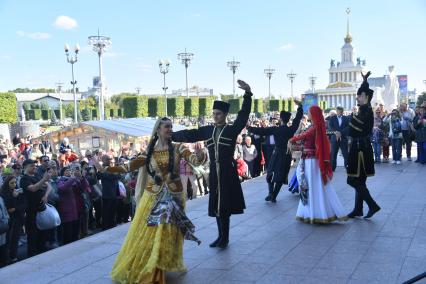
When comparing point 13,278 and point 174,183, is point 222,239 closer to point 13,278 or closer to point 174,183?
point 174,183

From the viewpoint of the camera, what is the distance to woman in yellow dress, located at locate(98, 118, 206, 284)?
5164mm

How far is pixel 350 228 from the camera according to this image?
24.3 feet

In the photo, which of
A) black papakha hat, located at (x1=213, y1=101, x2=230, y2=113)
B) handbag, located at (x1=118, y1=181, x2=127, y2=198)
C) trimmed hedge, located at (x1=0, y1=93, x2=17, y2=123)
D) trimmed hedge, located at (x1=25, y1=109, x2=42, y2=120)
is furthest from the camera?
trimmed hedge, located at (x1=25, y1=109, x2=42, y2=120)

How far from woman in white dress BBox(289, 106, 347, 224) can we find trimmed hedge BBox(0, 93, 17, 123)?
32975mm

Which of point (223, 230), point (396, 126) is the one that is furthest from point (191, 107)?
point (223, 230)

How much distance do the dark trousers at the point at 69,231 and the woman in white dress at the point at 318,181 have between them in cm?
409

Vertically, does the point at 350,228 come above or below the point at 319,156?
below

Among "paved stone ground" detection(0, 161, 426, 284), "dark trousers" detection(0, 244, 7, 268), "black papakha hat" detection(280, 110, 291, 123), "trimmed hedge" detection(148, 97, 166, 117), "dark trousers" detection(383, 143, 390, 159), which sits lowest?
"dark trousers" detection(0, 244, 7, 268)

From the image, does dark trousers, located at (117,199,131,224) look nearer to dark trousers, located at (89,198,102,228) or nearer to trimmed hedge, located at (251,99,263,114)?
dark trousers, located at (89,198,102,228)

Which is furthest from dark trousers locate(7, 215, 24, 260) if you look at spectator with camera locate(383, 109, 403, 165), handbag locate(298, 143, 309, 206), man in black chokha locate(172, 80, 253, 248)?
spectator with camera locate(383, 109, 403, 165)

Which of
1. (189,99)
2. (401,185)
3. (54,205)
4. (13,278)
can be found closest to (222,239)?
(13,278)

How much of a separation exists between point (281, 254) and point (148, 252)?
6.06 ft

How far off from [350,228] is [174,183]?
10.3 feet

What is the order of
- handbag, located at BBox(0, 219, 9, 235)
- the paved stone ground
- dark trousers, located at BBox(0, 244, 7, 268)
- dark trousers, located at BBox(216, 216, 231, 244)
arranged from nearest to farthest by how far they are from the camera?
1. the paved stone ground
2. dark trousers, located at BBox(216, 216, 231, 244)
3. handbag, located at BBox(0, 219, 9, 235)
4. dark trousers, located at BBox(0, 244, 7, 268)
